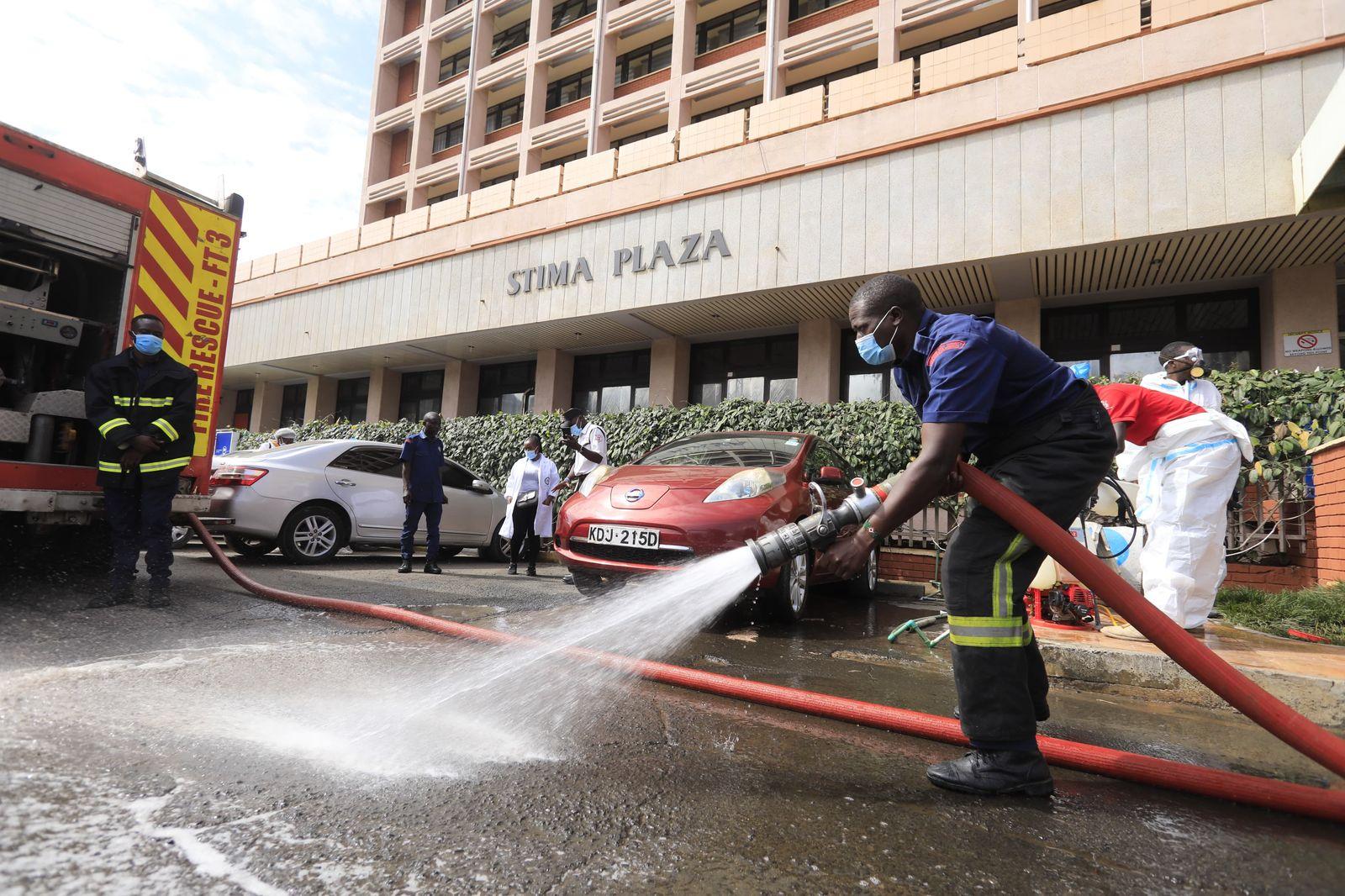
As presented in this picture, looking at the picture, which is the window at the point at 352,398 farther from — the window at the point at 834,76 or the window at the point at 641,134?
the window at the point at 834,76

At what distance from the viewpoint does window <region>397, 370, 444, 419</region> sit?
20.2 m

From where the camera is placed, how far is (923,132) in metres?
11.3

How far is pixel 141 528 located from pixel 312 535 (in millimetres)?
3161

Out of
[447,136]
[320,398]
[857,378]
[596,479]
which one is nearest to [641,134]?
[447,136]

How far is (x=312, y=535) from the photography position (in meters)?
7.68

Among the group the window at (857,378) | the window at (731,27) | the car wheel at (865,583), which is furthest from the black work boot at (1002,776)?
the window at (731,27)

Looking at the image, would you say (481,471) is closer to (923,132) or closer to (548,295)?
(548,295)

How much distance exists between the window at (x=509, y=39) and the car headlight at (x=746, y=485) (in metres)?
26.0

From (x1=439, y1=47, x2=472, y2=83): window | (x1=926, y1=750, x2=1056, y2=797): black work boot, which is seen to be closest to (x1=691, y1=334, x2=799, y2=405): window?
(x1=926, y1=750, x2=1056, y2=797): black work boot

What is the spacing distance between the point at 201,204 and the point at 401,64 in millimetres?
27331

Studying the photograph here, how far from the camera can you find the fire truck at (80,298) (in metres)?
4.54

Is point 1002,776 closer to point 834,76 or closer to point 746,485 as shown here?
point 746,485

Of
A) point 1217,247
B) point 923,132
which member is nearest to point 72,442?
point 923,132

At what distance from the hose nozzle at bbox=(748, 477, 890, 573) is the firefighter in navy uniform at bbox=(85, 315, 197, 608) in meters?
4.14
